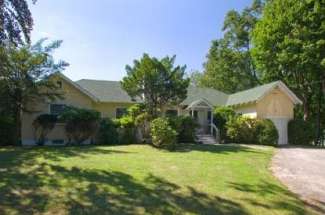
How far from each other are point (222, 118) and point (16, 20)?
18.3 m

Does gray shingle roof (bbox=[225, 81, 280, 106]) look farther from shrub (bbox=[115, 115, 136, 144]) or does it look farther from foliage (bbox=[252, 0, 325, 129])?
shrub (bbox=[115, 115, 136, 144])

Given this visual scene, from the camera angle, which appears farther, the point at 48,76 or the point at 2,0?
the point at 48,76

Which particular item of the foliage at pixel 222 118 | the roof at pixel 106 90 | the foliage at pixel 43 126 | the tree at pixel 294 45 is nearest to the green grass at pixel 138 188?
the foliage at pixel 43 126

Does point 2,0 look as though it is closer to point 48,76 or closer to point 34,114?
point 48,76

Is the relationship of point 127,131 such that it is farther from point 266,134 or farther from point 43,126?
point 266,134

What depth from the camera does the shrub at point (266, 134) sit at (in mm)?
24203

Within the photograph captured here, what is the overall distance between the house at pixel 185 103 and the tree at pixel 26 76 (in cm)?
159

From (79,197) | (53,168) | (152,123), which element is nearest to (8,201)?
(79,197)

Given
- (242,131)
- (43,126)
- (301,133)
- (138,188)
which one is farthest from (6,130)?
(301,133)

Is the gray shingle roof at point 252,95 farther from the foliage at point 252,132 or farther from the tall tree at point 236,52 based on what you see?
the tall tree at point 236,52

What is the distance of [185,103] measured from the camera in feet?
95.6

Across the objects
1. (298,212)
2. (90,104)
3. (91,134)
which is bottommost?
(298,212)

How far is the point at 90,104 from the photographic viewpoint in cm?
2534

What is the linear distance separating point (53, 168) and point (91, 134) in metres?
10.9
